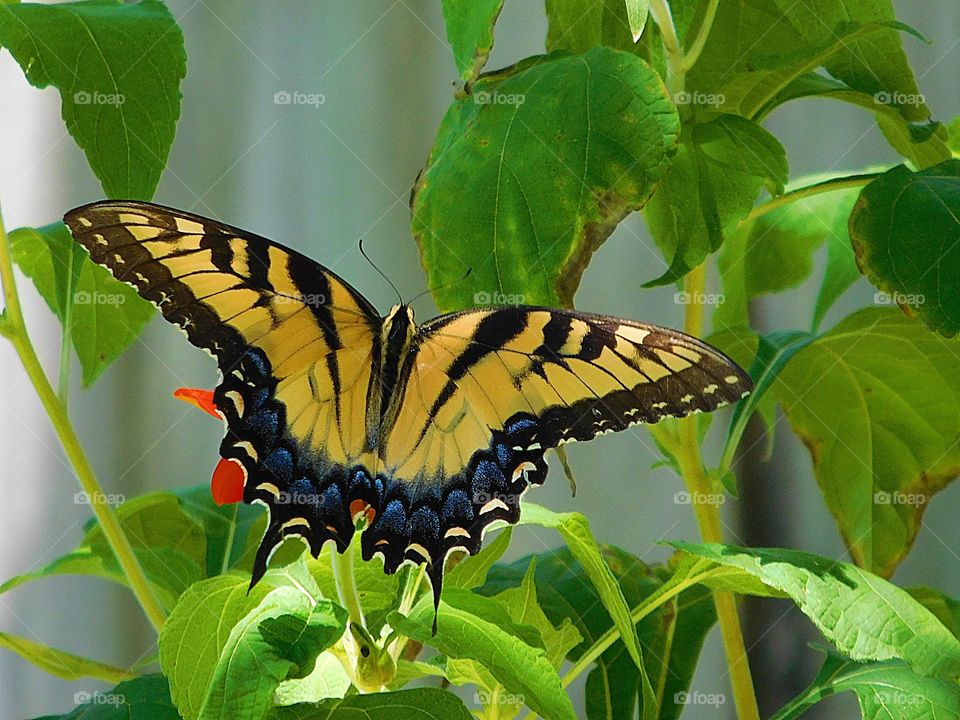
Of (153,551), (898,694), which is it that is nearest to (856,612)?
(898,694)

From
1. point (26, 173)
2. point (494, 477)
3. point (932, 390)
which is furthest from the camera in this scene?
point (26, 173)

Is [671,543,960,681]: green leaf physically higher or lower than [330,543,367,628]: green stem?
lower

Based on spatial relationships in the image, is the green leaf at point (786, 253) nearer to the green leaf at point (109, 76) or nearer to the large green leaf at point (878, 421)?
the large green leaf at point (878, 421)

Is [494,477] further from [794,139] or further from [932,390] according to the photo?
[794,139]

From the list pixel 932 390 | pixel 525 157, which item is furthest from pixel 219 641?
pixel 932 390
